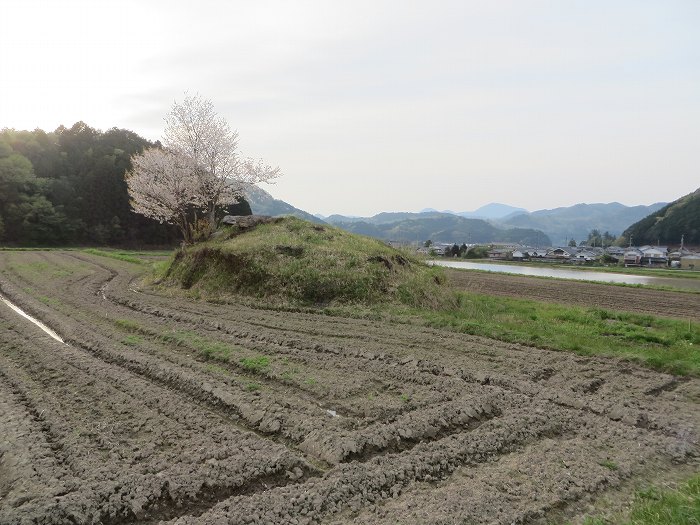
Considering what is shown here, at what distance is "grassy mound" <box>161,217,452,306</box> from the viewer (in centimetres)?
1473

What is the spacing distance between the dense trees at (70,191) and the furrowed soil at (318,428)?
53.9 metres

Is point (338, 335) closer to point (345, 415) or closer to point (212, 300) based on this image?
point (345, 415)

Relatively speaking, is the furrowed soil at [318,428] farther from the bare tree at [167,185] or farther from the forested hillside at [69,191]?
the forested hillside at [69,191]

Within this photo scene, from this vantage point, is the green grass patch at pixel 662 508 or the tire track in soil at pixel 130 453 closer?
the green grass patch at pixel 662 508

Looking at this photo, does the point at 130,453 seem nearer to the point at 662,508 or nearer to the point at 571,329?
the point at 662,508

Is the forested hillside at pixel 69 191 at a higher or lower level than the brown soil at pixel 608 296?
higher

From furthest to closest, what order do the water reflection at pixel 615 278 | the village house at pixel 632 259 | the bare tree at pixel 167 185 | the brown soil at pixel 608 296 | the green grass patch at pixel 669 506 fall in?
the village house at pixel 632 259 → the water reflection at pixel 615 278 → the bare tree at pixel 167 185 → the brown soil at pixel 608 296 → the green grass patch at pixel 669 506

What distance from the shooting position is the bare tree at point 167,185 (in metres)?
24.5

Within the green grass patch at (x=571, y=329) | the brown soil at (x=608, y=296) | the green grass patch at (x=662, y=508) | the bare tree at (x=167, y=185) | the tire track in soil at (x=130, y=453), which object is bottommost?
the brown soil at (x=608, y=296)

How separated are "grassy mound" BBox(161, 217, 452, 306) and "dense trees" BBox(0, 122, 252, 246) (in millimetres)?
43839

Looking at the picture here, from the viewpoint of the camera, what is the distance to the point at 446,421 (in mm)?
6152

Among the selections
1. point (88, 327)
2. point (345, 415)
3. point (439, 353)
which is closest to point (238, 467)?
point (345, 415)

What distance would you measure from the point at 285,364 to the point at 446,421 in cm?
342

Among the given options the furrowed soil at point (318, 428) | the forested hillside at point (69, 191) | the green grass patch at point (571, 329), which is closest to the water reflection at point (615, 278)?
the green grass patch at point (571, 329)
